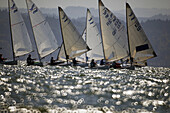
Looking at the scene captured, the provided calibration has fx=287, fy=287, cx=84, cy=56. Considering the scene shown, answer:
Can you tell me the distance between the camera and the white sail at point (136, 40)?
1471 inches

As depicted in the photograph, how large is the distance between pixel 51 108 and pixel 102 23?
27841 mm

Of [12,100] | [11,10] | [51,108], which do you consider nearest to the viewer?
[51,108]

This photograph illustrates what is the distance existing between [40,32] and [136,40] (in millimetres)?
14498

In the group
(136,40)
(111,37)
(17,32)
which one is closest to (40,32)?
(17,32)

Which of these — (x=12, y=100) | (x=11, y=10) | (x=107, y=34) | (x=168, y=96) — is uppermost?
(x=11, y=10)

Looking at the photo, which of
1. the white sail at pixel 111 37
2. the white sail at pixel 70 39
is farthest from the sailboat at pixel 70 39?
the white sail at pixel 111 37

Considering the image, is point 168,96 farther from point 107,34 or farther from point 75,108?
point 107,34

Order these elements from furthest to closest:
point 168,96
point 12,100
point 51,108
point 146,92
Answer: point 146,92 < point 168,96 < point 12,100 < point 51,108

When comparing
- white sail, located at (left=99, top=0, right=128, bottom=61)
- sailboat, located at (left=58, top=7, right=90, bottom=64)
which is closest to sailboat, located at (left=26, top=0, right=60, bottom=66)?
sailboat, located at (left=58, top=7, right=90, bottom=64)

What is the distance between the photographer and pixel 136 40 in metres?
37.6

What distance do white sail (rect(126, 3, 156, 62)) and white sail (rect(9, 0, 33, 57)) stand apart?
1540 cm

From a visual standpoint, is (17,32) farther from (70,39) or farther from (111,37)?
(111,37)

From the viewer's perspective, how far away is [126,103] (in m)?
13.2

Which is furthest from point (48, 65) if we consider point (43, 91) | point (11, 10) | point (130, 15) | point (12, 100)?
point (12, 100)
